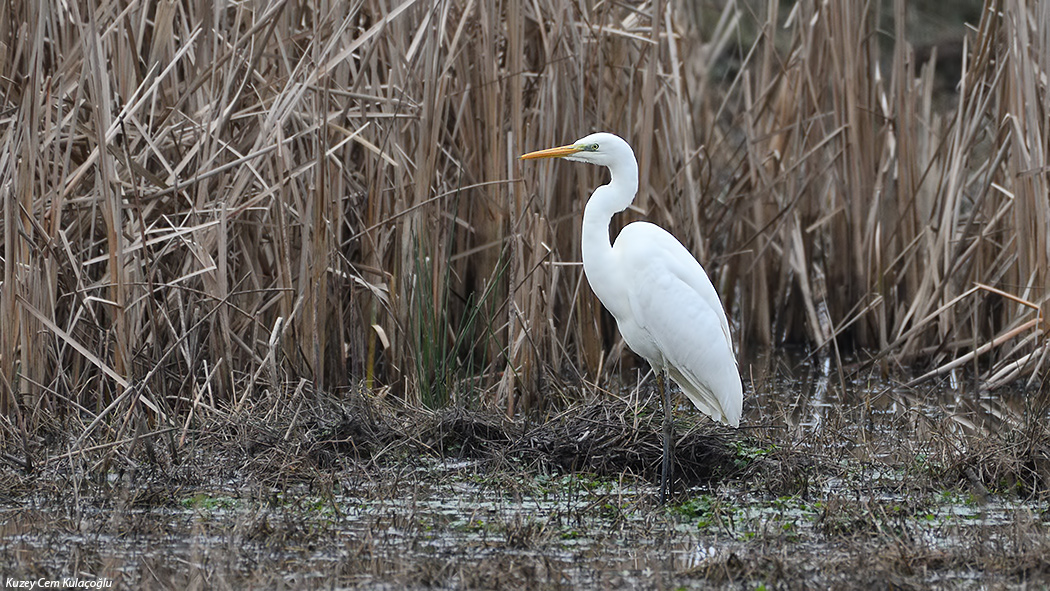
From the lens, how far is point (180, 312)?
4551mm

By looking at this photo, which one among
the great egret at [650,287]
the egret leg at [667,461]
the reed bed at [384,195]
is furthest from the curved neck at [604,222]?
the reed bed at [384,195]

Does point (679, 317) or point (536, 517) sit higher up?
point (679, 317)

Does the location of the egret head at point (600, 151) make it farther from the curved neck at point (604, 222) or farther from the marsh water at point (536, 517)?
the marsh water at point (536, 517)

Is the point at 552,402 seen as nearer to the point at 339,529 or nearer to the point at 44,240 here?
the point at 339,529

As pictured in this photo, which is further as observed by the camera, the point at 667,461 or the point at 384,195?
the point at 384,195

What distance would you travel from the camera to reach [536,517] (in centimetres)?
364

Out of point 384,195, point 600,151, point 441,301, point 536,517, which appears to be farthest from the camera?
point 384,195

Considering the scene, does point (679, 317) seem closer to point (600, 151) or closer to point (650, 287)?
point (650, 287)

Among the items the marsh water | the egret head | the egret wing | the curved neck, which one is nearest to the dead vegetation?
the marsh water

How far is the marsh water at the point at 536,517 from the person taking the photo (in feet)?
9.95

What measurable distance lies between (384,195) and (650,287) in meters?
1.35

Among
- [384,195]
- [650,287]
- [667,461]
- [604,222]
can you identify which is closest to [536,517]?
[667,461]

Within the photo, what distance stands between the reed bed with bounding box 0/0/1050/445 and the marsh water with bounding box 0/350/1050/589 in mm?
418

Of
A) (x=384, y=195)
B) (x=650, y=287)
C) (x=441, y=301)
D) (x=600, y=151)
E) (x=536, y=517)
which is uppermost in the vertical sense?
(x=600, y=151)
